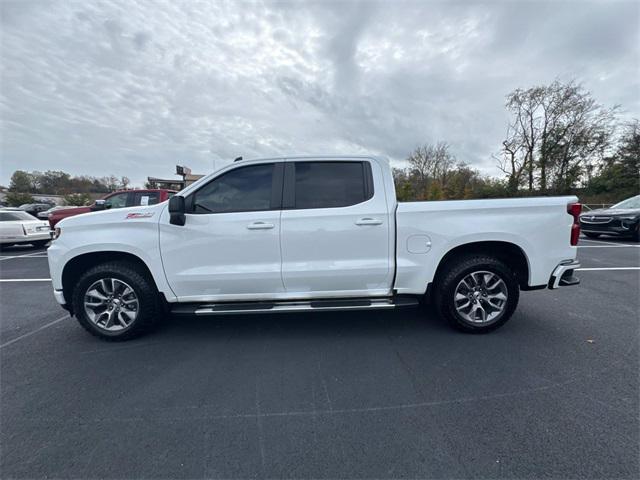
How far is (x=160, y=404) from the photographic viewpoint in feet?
7.39

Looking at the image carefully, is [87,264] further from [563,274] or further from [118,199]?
[118,199]

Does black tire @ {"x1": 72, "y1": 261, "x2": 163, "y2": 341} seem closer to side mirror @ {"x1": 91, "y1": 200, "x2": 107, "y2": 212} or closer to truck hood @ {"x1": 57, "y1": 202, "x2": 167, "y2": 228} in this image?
truck hood @ {"x1": 57, "y1": 202, "x2": 167, "y2": 228}

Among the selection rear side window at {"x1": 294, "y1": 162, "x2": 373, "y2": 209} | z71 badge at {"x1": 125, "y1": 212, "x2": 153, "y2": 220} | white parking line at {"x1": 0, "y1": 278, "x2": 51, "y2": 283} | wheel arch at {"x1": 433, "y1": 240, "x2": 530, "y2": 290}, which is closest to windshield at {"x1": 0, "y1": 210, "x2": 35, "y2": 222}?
white parking line at {"x1": 0, "y1": 278, "x2": 51, "y2": 283}

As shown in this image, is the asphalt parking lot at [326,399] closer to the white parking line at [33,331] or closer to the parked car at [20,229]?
the white parking line at [33,331]

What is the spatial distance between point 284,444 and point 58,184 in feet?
220

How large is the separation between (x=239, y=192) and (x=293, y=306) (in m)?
1.43

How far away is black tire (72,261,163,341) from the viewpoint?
3152 millimetres

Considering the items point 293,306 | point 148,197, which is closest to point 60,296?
point 293,306

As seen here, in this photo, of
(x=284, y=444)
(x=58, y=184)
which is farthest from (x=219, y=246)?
(x=58, y=184)

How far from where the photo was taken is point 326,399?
2.27m

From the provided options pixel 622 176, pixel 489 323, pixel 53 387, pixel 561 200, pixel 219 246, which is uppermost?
pixel 622 176

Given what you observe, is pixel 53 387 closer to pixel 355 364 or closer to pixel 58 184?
pixel 355 364

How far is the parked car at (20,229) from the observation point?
31.2 feet

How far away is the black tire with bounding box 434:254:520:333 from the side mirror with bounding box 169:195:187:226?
2.97 metres
